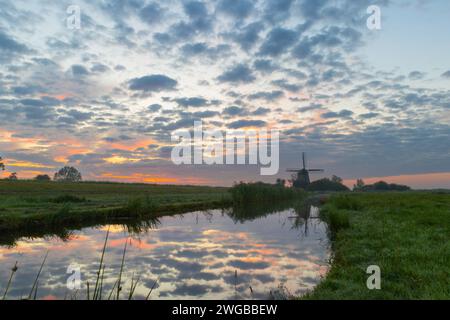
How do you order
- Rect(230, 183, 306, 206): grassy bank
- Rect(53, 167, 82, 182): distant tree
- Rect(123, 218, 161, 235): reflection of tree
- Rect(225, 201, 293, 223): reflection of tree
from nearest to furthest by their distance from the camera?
Rect(123, 218, 161, 235): reflection of tree, Rect(225, 201, 293, 223): reflection of tree, Rect(230, 183, 306, 206): grassy bank, Rect(53, 167, 82, 182): distant tree

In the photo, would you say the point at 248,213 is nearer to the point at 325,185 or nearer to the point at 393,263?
the point at 393,263

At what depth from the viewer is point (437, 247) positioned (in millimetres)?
10352

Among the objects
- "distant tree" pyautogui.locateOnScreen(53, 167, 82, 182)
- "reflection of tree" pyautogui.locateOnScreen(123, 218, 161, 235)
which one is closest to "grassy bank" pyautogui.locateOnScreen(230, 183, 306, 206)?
"reflection of tree" pyautogui.locateOnScreen(123, 218, 161, 235)

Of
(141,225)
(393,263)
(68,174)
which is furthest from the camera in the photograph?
(68,174)

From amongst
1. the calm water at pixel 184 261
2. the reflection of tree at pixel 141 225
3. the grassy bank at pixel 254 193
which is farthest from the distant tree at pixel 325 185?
the calm water at pixel 184 261

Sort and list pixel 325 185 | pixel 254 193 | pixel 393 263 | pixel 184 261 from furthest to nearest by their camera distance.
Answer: pixel 325 185 < pixel 254 193 < pixel 184 261 < pixel 393 263

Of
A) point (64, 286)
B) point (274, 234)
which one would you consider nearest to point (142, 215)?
point (274, 234)

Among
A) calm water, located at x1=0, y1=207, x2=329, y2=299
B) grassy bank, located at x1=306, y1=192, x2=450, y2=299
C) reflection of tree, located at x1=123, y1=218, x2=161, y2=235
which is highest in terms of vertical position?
grassy bank, located at x1=306, y1=192, x2=450, y2=299

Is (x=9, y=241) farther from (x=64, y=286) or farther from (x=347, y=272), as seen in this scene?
(x=347, y=272)

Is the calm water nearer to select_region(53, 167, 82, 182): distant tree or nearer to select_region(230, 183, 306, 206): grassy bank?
select_region(230, 183, 306, 206): grassy bank

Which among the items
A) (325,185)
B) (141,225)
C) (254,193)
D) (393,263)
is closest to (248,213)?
(141,225)

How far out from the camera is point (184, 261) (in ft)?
39.0

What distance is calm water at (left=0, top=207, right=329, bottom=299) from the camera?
8.82m
